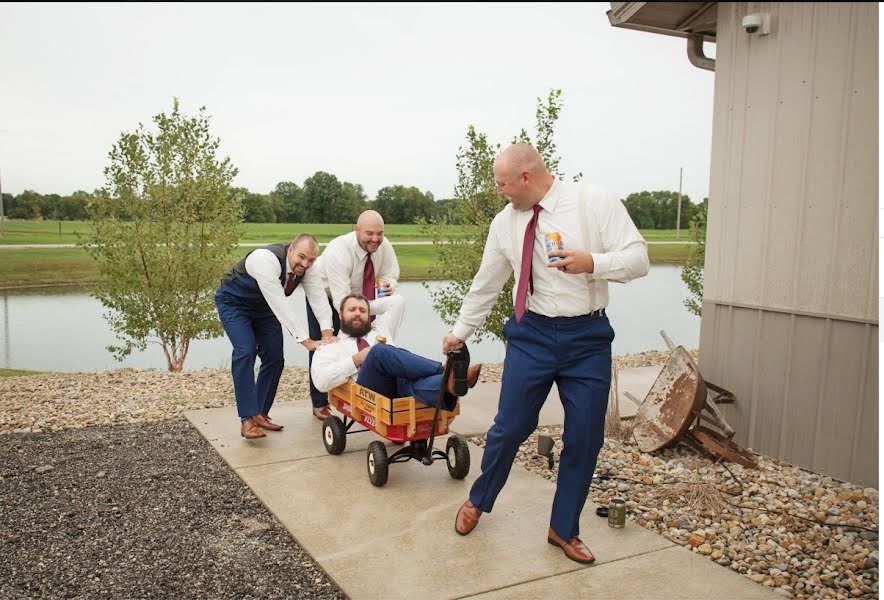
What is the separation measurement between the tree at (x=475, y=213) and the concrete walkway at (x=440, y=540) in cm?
378

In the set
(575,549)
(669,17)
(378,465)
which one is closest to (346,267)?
(378,465)

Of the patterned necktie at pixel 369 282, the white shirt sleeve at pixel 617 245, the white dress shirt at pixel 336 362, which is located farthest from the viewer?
the patterned necktie at pixel 369 282

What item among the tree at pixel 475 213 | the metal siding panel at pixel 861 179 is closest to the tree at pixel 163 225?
the tree at pixel 475 213

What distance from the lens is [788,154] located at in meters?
4.54

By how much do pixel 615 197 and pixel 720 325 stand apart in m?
2.46

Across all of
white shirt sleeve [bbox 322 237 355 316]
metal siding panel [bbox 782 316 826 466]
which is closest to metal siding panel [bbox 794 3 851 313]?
metal siding panel [bbox 782 316 826 466]

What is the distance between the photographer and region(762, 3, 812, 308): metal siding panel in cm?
443

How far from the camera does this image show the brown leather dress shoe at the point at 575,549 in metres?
3.08

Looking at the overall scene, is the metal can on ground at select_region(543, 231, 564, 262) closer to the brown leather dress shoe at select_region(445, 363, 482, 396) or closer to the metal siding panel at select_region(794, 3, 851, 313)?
the brown leather dress shoe at select_region(445, 363, 482, 396)

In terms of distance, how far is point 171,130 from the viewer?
331 inches

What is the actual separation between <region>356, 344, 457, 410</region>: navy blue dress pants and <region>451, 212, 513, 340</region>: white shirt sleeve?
0.52 metres

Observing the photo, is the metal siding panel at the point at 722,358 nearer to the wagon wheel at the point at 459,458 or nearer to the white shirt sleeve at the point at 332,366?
the wagon wheel at the point at 459,458

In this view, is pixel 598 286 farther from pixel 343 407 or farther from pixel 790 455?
pixel 790 455

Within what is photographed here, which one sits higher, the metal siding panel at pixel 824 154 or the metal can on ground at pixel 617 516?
the metal siding panel at pixel 824 154
